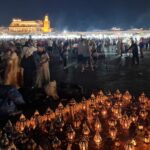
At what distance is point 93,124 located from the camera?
8523 mm

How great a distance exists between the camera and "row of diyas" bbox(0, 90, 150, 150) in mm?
7262

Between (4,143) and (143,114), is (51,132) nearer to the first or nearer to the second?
(4,143)

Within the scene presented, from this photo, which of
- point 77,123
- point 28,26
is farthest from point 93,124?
point 28,26

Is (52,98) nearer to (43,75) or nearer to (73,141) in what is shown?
(43,75)

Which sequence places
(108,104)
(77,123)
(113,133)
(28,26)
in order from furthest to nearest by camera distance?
(28,26) → (108,104) → (77,123) → (113,133)

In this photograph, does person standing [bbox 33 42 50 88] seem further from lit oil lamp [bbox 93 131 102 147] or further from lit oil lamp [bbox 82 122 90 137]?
lit oil lamp [bbox 93 131 102 147]

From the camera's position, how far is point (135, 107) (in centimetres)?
934

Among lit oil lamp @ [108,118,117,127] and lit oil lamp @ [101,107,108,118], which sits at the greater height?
lit oil lamp @ [101,107,108,118]

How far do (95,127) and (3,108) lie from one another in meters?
3.87

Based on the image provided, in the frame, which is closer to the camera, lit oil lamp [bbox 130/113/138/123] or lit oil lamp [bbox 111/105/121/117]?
lit oil lamp [bbox 130/113/138/123]

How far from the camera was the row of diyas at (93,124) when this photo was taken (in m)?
7.26

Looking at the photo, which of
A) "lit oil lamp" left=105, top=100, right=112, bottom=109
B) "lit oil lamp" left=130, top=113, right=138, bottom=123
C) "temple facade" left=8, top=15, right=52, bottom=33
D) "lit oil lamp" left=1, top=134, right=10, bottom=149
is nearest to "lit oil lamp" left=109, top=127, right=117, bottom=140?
"lit oil lamp" left=130, top=113, right=138, bottom=123

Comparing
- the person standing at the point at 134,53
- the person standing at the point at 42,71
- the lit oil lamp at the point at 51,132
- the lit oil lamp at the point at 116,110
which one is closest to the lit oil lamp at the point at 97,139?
the lit oil lamp at the point at 51,132

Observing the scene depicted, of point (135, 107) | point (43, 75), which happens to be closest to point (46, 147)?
point (135, 107)
